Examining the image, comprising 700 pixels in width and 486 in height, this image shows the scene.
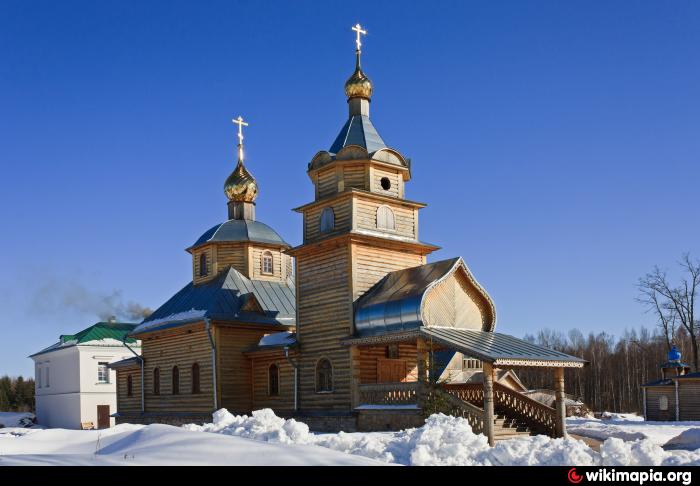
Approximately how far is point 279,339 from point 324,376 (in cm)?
295

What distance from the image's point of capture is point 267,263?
31047 millimetres

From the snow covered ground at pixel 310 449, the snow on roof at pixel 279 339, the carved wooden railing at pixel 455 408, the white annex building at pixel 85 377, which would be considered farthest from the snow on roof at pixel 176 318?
the snow covered ground at pixel 310 449

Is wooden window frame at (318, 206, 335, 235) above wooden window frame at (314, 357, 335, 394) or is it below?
above

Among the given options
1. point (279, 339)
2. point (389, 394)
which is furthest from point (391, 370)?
point (279, 339)

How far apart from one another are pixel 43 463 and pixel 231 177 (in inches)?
1005

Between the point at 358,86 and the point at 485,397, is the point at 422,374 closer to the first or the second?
the point at 485,397

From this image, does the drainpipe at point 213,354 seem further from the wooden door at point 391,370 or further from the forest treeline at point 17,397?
the forest treeline at point 17,397

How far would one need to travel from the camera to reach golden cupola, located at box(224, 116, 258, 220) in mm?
32375

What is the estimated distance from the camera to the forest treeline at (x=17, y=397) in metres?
64.2

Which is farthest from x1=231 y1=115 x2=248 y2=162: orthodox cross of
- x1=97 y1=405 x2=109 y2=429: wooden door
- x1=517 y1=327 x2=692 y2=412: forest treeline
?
x1=517 y1=327 x2=692 y2=412: forest treeline
